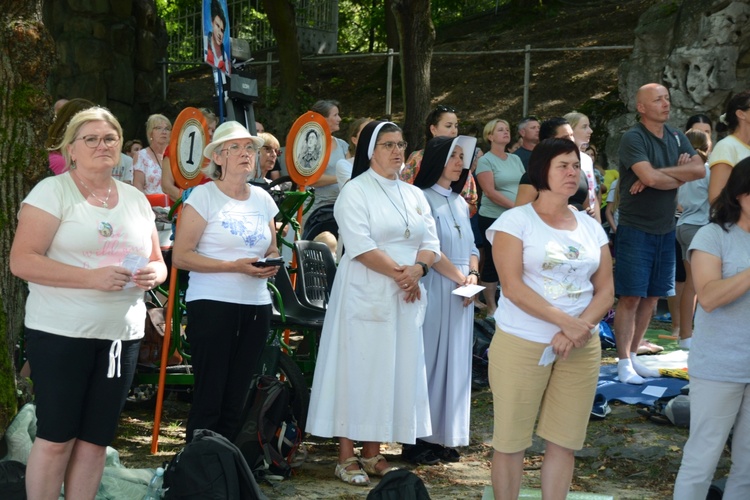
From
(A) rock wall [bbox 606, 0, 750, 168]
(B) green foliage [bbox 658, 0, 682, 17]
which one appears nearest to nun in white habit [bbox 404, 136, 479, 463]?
(A) rock wall [bbox 606, 0, 750, 168]

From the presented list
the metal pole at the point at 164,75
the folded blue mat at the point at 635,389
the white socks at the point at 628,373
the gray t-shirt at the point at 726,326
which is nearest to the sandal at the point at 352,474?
the gray t-shirt at the point at 726,326

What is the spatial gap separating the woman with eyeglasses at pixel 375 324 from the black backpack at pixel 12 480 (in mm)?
1711

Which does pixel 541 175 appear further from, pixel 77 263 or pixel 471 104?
pixel 471 104

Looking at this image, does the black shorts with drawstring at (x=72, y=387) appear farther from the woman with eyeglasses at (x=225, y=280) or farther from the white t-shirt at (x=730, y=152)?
the white t-shirt at (x=730, y=152)

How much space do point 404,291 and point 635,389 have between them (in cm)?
234

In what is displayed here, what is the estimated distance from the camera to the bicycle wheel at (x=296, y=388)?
20.0 ft

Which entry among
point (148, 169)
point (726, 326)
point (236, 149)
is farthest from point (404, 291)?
point (148, 169)

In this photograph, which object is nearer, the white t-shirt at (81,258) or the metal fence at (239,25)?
the white t-shirt at (81,258)

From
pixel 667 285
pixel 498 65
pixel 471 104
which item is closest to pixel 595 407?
pixel 667 285

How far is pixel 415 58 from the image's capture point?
1388 cm

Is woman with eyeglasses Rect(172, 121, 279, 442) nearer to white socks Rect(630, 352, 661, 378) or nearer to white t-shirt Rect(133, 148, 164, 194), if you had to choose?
white socks Rect(630, 352, 661, 378)

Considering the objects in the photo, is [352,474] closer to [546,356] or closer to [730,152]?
[546,356]

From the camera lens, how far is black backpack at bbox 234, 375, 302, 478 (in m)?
5.70

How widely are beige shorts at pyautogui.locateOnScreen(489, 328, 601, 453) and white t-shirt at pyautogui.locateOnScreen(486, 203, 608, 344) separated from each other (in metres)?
0.08
